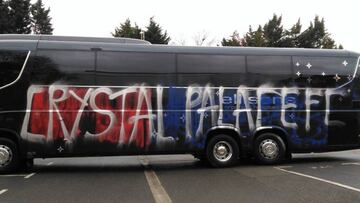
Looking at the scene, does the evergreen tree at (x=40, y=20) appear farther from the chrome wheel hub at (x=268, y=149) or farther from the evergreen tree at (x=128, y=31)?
the chrome wheel hub at (x=268, y=149)

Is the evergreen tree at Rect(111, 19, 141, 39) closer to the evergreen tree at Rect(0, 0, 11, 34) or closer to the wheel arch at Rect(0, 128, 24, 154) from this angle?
the evergreen tree at Rect(0, 0, 11, 34)

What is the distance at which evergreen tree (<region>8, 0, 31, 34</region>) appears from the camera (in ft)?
163

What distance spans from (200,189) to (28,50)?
19.9ft

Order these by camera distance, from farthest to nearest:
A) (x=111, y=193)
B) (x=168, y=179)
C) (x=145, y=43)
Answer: (x=145, y=43) < (x=168, y=179) < (x=111, y=193)

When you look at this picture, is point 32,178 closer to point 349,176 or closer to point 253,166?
point 253,166

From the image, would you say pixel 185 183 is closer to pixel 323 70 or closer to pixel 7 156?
pixel 7 156

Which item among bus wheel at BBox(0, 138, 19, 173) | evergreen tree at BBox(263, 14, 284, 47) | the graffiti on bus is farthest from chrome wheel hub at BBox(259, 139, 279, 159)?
evergreen tree at BBox(263, 14, 284, 47)

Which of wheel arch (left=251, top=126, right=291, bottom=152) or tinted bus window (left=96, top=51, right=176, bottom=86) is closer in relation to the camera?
tinted bus window (left=96, top=51, right=176, bottom=86)

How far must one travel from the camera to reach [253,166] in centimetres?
1469

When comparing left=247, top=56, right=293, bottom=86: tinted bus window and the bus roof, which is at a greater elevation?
the bus roof

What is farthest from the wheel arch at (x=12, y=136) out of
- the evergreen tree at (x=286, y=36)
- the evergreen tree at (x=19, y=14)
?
the evergreen tree at (x=286, y=36)

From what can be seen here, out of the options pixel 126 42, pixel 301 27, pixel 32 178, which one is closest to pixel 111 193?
pixel 32 178

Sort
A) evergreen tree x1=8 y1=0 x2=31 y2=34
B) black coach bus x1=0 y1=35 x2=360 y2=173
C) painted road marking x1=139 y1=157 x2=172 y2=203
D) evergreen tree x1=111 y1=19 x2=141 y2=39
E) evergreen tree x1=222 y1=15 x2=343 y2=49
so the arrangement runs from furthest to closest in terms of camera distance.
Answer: evergreen tree x1=222 y1=15 x2=343 y2=49
evergreen tree x1=111 y1=19 x2=141 y2=39
evergreen tree x1=8 y1=0 x2=31 y2=34
black coach bus x1=0 y1=35 x2=360 y2=173
painted road marking x1=139 y1=157 x2=172 y2=203

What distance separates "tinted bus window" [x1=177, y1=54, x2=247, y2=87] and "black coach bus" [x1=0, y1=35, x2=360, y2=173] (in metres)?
0.03
